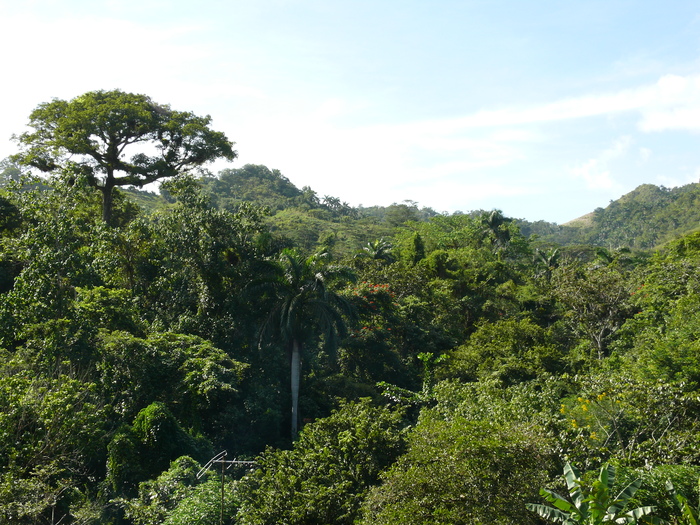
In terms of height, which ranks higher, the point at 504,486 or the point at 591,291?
the point at 591,291

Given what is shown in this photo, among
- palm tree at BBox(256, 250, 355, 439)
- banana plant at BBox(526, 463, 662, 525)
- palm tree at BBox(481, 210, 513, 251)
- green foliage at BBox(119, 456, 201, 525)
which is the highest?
palm tree at BBox(481, 210, 513, 251)

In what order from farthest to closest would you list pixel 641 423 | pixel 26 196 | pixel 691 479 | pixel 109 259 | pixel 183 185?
pixel 183 185, pixel 109 259, pixel 26 196, pixel 641 423, pixel 691 479

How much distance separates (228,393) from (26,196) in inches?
327

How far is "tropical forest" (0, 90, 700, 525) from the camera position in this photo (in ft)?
27.3

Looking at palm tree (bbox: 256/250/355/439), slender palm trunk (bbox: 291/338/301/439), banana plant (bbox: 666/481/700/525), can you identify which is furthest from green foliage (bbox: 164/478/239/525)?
palm tree (bbox: 256/250/355/439)

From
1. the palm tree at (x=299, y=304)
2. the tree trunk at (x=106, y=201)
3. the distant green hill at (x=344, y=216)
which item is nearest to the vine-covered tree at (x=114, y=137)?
the tree trunk at (x=106, y=201)

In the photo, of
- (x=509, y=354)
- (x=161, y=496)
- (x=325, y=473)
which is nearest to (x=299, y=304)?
(x=509, y=354)

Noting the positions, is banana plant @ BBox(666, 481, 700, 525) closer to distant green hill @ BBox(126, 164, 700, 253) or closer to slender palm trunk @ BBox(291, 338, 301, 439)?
slender palm trunk @ BBox(291, 338, 301, 439)

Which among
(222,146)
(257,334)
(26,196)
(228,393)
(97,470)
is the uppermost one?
(222,146)

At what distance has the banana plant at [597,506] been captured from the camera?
21.4 feet

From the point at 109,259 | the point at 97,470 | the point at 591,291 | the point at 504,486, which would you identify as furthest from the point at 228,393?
the point at 591,291

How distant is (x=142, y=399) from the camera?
48.8ft

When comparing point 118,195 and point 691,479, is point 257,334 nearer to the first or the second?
point 118,195

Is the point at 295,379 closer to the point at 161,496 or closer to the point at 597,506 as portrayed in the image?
the point at 161,496
